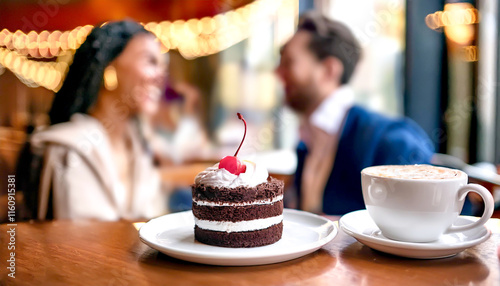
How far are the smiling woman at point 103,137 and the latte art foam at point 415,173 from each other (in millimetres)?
1370

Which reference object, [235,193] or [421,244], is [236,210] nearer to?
[235,193]

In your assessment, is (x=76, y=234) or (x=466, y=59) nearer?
(x=76, y=234)

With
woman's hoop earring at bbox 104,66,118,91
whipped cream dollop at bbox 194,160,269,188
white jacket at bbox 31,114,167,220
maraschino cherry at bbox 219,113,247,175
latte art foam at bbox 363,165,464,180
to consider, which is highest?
woman's hoop earring at bbox 104,66,118,91

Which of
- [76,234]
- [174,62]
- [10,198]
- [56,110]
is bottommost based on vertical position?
[10,198]

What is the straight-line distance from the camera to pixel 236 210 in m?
0.74

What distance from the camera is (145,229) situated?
2.44ft

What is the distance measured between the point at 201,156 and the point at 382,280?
1.94 metres

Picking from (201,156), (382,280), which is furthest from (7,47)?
(382,280)

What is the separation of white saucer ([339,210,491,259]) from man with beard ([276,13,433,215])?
4.01 ft

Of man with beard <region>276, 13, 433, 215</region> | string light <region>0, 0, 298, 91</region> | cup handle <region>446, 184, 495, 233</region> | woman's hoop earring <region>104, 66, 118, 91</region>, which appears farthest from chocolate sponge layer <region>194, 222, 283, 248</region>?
string light <region>0, 0, 298, 91</region>

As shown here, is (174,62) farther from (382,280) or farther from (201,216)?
(382,280)

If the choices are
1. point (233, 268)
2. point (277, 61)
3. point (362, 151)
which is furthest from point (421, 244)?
point (277, 61)

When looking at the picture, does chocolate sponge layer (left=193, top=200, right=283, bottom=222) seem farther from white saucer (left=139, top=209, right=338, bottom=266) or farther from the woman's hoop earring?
the woman's hoop earring

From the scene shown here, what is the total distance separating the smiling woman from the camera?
5.88ft
